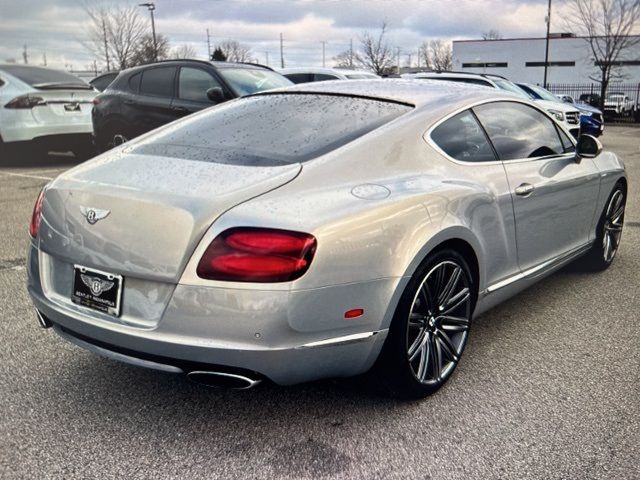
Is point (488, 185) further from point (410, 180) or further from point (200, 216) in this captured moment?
point (200, 216)

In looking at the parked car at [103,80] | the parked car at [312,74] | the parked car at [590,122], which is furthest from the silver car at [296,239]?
the parked car at [103,80]

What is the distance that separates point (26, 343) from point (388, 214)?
217 centimetres

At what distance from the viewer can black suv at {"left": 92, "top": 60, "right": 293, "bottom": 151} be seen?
28.3 feet

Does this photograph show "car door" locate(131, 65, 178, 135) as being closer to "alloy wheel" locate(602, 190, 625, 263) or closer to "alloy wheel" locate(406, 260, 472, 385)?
"alloy wheel" locate(602, 190, 625, 263)

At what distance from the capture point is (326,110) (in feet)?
10.7

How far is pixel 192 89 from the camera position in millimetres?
8797

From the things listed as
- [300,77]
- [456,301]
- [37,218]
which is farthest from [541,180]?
[300,77]

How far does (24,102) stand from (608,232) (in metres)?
8.72

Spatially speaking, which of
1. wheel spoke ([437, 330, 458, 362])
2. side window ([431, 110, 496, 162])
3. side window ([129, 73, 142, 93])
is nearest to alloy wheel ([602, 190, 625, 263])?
side window ([431, 110, 496, 162])

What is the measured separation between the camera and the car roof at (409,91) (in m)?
3.37

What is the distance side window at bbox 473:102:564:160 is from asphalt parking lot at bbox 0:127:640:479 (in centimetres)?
107

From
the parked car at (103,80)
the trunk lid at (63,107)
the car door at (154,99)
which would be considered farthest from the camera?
the parked car at (103,80)

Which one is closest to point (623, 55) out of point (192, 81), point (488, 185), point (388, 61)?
point (388, 61)

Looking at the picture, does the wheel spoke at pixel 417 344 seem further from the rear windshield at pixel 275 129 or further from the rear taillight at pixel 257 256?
the rear windshield at pixel 275 129
